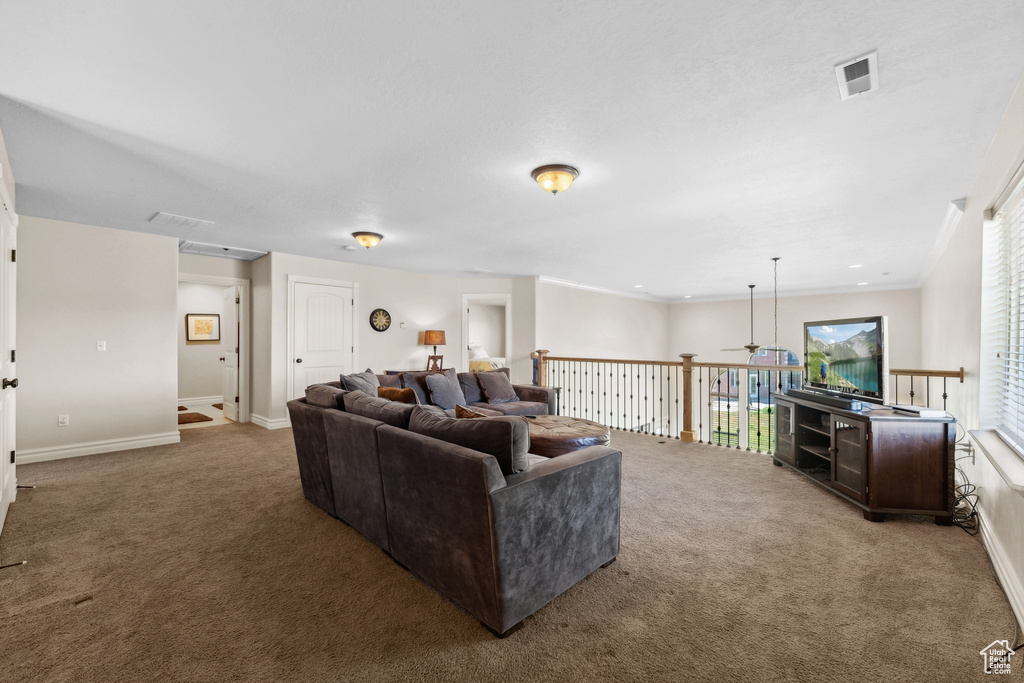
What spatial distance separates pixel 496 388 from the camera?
5.73m

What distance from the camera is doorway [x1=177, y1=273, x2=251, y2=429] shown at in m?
6.39

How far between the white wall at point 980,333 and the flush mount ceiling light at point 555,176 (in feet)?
6.96

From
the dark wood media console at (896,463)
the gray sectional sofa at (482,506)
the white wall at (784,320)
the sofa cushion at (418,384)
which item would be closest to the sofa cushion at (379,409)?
the gray sectional sofa at (482,506)

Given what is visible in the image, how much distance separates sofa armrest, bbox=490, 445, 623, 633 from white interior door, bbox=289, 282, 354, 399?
4952 mm

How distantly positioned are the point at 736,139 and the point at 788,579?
2.37 metres

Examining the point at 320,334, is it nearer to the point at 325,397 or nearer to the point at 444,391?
the point at 444,391

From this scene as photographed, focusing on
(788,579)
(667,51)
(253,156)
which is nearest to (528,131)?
(667,51)

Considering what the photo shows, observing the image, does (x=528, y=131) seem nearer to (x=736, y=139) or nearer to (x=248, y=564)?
(x=736, y=139)

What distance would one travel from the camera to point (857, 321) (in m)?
3.52

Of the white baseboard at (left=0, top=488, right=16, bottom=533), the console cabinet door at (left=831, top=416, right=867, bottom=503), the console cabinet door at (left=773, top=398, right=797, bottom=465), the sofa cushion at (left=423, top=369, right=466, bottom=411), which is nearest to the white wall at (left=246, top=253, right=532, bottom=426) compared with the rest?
the sofa cushion at (left=423, top=369, right=466, bottom=411)

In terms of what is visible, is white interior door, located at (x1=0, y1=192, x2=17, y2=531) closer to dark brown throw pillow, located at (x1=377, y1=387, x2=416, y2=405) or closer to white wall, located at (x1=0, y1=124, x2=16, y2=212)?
white wall, located at (x1=0, y1=124, x2=16, y2=212)

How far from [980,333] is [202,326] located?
399 inches

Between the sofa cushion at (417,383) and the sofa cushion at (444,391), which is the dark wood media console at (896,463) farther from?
the sofa cushion at (417,383)

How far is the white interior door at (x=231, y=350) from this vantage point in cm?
641
